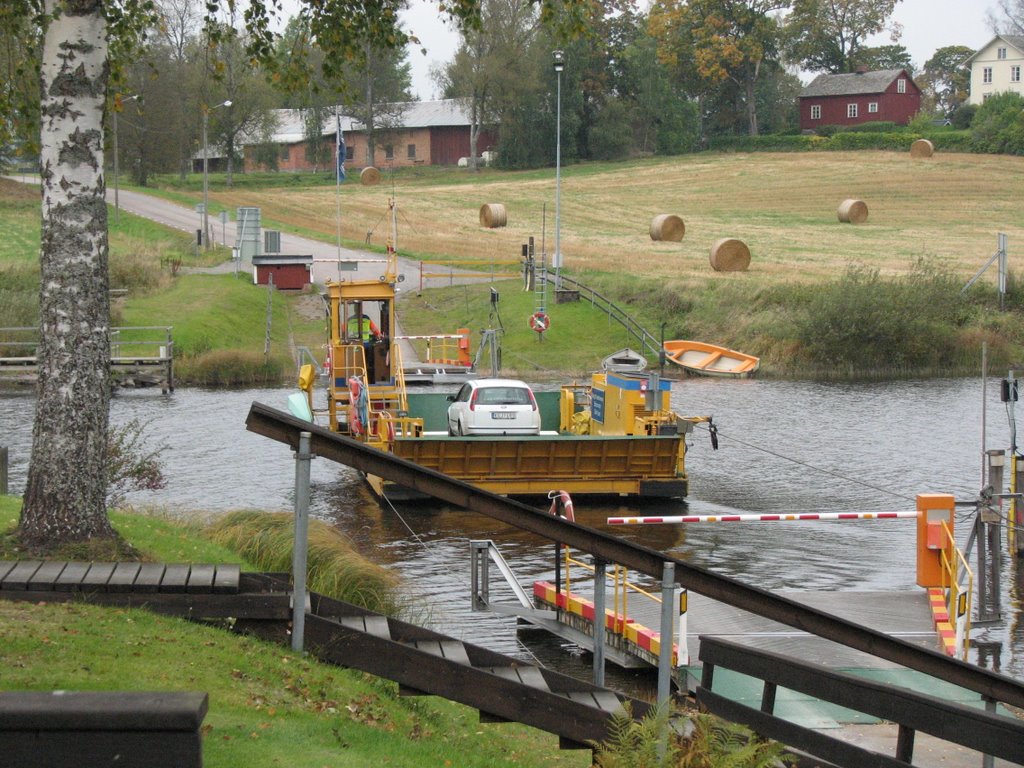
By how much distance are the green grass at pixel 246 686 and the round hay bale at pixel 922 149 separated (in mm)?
90489

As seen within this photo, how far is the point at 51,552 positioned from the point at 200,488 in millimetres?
15534

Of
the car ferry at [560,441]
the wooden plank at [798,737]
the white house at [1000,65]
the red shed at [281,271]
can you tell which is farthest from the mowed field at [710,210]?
the wooden plank at [798,737]

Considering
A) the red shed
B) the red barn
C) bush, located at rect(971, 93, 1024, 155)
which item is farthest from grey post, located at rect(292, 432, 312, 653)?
the red barn

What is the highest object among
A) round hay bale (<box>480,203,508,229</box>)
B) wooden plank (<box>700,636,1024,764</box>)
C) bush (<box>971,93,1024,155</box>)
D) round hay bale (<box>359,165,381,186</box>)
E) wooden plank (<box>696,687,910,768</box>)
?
bush (<box>971,93,1024,155</box>)

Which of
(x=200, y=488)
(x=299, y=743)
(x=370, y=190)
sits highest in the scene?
(x=370, y=190)

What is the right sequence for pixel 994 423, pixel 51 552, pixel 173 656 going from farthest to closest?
pixel 994 423 → pixel 51 552 → pixel 173 656

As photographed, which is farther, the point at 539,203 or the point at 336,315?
the point at 539,203

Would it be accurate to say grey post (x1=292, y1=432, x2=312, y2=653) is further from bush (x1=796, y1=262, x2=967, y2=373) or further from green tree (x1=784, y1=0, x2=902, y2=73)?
green tree (x1=784, y1=0, x2=902, y2=73)

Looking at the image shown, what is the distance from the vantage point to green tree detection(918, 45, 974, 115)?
147125 mm

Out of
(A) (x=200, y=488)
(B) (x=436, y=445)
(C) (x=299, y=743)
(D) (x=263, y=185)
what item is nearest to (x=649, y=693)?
(C) (x=299, y=743)

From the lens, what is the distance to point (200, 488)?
25234 millimetres

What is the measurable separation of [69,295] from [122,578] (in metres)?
2.58

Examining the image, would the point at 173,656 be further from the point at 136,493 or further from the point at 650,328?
the point at 650,328

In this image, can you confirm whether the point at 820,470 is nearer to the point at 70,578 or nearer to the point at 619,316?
the point at 70,578
